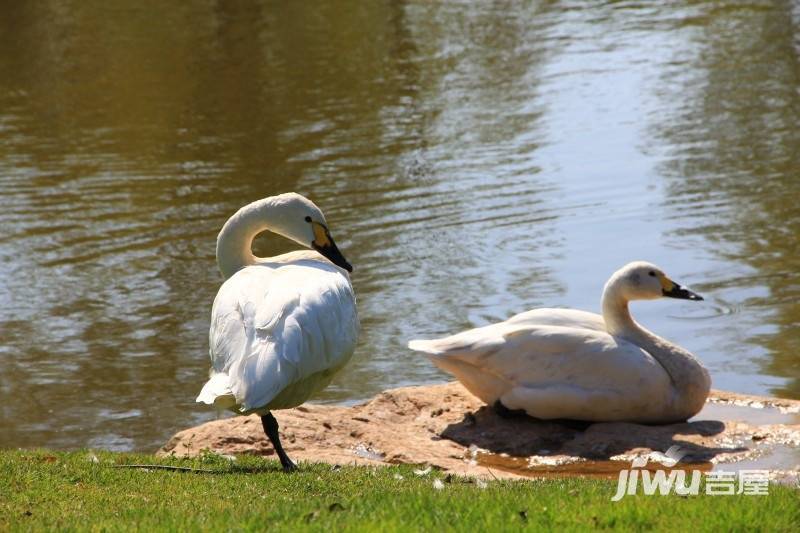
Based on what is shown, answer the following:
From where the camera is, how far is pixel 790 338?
10.8 metres

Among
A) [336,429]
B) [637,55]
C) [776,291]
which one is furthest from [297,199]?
[637,55]

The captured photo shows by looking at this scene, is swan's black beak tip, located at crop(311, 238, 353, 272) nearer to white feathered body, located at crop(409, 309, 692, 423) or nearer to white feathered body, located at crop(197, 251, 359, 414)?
white feathered body, located at crop(197, 251, 359, 414)

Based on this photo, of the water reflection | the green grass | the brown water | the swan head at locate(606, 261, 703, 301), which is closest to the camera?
the green grass

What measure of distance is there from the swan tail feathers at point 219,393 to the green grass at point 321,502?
14.8 inches

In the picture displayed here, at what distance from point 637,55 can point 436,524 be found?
1879cm

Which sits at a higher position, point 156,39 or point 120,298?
point 156,39

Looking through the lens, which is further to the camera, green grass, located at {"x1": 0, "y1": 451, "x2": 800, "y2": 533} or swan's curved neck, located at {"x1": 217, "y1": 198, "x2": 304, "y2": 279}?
swan's curved neck, located at {"x1": 217, "y1": 198, "x2": 304, "y2": 279}

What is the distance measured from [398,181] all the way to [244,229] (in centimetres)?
806

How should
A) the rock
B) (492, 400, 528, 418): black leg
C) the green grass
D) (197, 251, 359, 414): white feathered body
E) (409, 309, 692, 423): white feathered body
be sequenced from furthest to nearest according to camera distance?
1. (492, 400, 528, 418): black leg
2. (409, 309, 692, 423): white feathered body
3. the rock
4. (197, 251, 359, 414): white feathered body
5. the green grass

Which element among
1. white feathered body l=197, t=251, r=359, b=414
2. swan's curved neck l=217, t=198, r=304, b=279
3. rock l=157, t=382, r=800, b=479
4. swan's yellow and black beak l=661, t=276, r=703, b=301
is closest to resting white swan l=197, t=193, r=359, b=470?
white feathered body l=197, t=251, r=359, b=414

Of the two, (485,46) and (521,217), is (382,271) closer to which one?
(521,217)

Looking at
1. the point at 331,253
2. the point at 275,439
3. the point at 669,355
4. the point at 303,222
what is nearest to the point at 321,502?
the point at 275,439

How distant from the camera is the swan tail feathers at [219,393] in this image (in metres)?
6.79

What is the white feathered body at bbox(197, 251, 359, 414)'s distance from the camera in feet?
22.3
